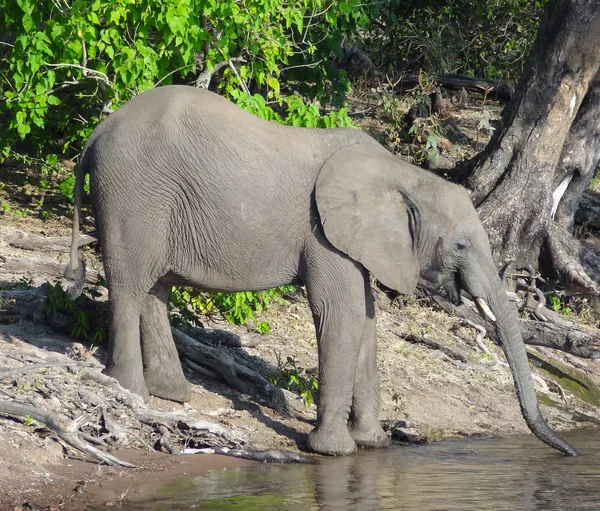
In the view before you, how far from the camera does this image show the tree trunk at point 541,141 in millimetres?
12680

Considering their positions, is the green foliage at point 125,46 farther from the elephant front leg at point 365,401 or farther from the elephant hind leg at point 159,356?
the elephant front leg at point 365,401

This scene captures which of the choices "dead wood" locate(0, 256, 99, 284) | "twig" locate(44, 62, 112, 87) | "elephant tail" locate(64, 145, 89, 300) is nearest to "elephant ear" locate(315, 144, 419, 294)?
"elephant tail" locate(64, 145, 89, 300)

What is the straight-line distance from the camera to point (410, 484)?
7.60 metres

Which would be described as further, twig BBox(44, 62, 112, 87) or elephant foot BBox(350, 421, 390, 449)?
twig BBox(44, 62, 112, 87)

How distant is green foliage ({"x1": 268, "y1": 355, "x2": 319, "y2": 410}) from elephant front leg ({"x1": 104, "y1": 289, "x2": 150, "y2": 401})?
1503mm

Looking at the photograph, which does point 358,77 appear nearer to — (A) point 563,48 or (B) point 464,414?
(A) point 563,48

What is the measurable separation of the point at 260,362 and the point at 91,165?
258 centimetres

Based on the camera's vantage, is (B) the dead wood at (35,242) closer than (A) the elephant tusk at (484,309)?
No

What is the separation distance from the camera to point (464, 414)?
10.1 meters

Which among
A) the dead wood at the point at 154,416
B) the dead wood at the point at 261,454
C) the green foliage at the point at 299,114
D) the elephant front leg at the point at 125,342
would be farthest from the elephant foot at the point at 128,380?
the green foliage at the point at 299,114

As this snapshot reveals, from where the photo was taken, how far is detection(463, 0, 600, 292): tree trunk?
41.6 ft

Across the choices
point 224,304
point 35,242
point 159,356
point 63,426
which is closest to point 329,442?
point 159,356

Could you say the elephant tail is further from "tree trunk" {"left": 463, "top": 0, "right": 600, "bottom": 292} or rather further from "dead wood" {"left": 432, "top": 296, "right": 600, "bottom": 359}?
"tree trunk" {"left": 463, "top": 0, "right": 600, "bottom": 292}

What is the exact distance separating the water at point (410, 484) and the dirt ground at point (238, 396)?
357 millimetres
